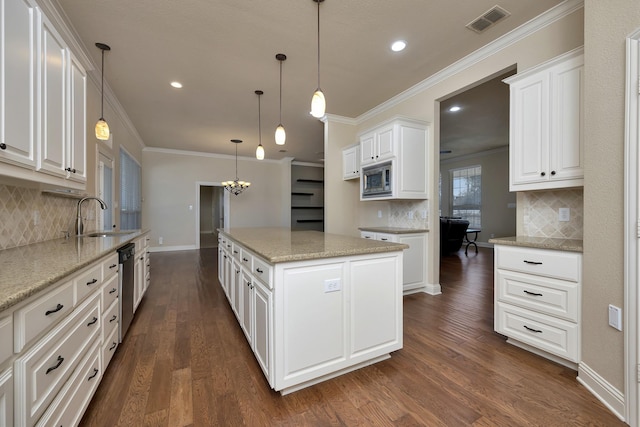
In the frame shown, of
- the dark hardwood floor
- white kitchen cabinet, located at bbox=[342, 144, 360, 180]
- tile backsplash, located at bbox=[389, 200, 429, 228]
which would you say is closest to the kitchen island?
the dark hardwood floor

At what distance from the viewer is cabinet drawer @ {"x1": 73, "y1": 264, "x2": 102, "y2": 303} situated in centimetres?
134

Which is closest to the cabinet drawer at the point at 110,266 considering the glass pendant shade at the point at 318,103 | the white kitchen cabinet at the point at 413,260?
the glass pendant shade at the point at 318,103

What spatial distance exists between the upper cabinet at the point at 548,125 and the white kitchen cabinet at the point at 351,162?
2457mm

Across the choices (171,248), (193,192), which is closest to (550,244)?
(193,192)

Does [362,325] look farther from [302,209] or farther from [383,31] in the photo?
[302,209]

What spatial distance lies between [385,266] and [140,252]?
278 centimetres

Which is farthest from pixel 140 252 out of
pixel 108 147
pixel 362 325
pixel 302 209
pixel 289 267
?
pixel 302 209

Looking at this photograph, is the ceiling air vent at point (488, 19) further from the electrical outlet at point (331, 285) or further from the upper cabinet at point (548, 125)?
the electrical outlet at point (331, 285)

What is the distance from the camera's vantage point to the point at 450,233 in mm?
6527

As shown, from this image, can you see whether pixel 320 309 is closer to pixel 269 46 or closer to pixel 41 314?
pixel 41 314

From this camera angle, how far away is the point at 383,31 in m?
2.62

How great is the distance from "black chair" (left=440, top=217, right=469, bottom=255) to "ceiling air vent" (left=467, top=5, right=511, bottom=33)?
455cm

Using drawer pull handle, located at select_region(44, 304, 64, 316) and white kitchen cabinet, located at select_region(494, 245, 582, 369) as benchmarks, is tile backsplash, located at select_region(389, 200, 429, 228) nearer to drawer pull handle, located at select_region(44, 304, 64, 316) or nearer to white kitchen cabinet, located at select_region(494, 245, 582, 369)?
white kitchen cabinet, located at select_region(494, 245, 582, 369)

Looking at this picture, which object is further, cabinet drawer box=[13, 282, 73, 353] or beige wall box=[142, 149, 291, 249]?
beige wall box=[142, 149, 291, 249]
